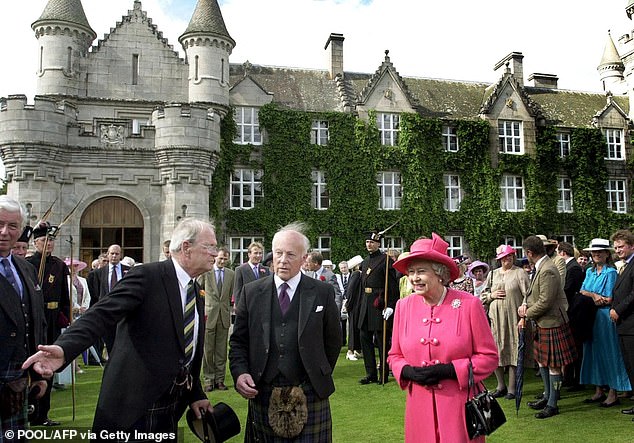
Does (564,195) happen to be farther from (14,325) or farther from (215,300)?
(14,325)

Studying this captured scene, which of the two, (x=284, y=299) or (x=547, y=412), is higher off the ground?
(x=284, y=299)

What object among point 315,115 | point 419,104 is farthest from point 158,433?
point 419,104

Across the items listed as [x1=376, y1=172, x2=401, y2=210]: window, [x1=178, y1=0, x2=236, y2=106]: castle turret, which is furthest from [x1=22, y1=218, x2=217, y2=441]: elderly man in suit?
[x1=376, y1=172, x2=401, y2=210]: window

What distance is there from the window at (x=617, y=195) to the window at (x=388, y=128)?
12.1 meters

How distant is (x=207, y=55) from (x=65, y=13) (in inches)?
235

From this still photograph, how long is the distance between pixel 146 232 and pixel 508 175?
1785cm

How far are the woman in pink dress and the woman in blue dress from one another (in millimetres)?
4549

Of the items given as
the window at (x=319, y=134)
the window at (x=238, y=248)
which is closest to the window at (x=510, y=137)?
the window at (x=319, y=134)

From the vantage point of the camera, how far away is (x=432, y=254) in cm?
386

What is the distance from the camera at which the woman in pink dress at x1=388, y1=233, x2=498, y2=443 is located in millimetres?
3734

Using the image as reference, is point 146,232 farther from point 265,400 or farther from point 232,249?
point 265,400

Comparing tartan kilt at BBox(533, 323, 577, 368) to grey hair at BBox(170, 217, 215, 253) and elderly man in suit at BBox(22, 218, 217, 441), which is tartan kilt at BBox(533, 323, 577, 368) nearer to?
elderly man in suit at BBox(22, 218, 217, 441)


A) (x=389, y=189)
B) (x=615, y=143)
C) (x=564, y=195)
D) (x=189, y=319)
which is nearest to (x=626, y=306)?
(x=189, y=319)

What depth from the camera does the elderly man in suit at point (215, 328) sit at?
856cm
